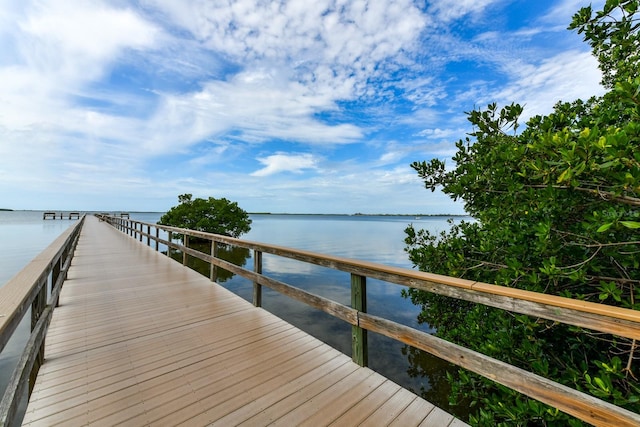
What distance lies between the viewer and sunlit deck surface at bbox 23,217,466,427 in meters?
1.75

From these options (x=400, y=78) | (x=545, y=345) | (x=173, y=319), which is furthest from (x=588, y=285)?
(x=400, y=78)

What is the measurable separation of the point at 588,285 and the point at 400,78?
12461 millimetres

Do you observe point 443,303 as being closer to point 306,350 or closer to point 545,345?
point 545,345

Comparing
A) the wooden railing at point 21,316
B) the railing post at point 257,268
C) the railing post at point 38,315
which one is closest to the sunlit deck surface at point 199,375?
the railing post at point 38,315

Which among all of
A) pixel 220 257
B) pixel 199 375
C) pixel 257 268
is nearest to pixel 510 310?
pixel 199 375

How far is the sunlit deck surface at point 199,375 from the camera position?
68.7 inches

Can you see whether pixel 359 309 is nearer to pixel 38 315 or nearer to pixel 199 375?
pixel 199 375

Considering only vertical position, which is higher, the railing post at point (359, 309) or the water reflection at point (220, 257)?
the railing post at point (359, 309)

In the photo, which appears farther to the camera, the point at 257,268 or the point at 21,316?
the point at 257,268

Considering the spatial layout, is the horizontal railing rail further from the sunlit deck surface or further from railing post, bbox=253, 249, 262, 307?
railing post, bbox=253, 249, 262, 307

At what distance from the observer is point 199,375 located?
2.22 metres

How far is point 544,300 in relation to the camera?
1311 millimetres

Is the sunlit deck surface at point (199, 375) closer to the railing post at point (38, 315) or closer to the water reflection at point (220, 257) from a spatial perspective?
the railing post at point (38, 315)

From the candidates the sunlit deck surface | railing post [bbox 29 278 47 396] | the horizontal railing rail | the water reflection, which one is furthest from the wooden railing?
the water reflection
